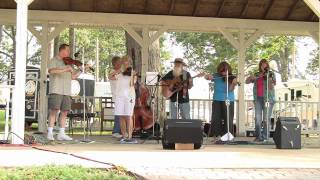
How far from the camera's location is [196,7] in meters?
11.6

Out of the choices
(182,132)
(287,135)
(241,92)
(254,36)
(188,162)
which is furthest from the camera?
(241,92)

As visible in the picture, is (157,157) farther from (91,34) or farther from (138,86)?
(91,34)

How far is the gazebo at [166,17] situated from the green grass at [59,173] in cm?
588

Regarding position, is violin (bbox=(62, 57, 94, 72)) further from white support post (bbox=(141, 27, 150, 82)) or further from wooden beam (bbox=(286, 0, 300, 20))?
wooden beam (bbox=(286, 0, 300, 20))

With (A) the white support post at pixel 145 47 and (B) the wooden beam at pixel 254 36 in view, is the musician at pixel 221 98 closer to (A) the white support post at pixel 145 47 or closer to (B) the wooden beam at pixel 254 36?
(A) the white support post at pixel 145 47

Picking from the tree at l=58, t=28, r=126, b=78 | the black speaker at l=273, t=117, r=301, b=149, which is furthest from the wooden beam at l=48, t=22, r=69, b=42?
the tree at l=58, t=28, r=126, b=78

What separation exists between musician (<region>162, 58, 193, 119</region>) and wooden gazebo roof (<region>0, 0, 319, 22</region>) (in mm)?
2579

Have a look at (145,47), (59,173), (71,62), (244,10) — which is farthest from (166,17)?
(59,173)

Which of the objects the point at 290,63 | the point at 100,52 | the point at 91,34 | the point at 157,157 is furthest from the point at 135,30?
the point at 290,63

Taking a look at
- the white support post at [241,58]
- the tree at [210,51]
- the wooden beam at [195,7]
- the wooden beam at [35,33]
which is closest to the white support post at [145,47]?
the wooden beam at [195,7]

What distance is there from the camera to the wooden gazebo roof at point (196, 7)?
36.8 ft

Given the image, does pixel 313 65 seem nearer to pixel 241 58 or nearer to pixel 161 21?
pixel 241 58

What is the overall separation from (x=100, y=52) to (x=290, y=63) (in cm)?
1286

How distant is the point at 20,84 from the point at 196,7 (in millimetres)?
5127
